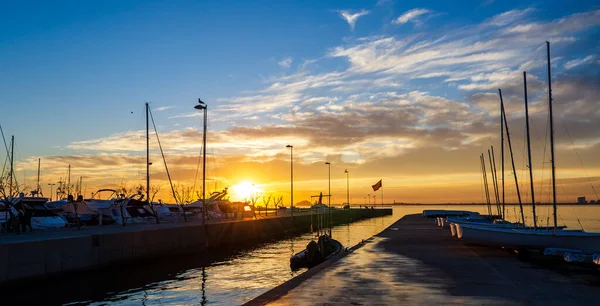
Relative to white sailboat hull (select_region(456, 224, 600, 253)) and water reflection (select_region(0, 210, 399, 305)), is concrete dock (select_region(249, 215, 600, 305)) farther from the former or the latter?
water reflection (select_region(0, 210, 399, 305))

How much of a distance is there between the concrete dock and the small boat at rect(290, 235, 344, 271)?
699 centimetres

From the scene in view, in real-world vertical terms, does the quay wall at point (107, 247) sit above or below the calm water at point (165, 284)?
above

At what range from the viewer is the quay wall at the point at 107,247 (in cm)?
2464

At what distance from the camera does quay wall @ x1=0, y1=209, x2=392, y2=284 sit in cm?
2464

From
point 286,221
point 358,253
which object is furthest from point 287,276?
point 286,221

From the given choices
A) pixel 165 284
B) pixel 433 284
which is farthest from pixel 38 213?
pixel 433 284

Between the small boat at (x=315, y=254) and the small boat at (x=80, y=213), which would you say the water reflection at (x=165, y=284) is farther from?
the small boat at (x=80, y=213)

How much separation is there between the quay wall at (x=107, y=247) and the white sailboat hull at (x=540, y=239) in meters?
22.4

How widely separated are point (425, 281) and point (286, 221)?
60.0 meters

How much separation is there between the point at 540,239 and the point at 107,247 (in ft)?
81.7

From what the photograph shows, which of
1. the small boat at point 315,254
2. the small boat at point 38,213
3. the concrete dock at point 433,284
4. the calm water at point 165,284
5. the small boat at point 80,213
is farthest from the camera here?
the small boat at point 80,213

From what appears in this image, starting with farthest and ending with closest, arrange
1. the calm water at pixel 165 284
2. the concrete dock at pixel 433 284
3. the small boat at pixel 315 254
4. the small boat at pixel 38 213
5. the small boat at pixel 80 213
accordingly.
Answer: the small boat at pixel 80 213, the small boat at pixel 38 213, the small boat at pixel 315 254, the calm water at pixel 165 284, the concrete dock at pixel 433 284

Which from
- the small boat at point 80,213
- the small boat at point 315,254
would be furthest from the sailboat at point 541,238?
the small boat at point 80,213

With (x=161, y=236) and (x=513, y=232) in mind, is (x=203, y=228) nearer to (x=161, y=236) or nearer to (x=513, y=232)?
(x=161, y=236)
